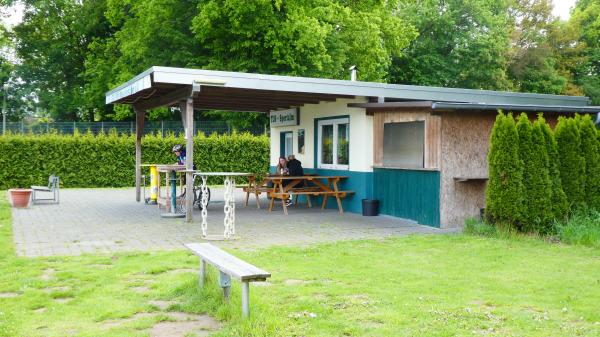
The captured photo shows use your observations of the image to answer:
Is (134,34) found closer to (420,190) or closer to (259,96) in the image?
(259,96)

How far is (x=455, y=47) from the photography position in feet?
119

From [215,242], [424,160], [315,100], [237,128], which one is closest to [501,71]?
[237,128]

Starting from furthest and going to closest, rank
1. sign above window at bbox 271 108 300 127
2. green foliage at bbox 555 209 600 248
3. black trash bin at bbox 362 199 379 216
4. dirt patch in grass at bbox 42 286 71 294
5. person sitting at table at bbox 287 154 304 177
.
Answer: sign above window at bbox 271 108 300 127 < person sitting at table at bbox 287 154 304 177 < black trash bin at bbox 362 199 379 216 < green foliage at bbox 555 209 600 248 < dirt patch in grass at bbox 42 286 71 294

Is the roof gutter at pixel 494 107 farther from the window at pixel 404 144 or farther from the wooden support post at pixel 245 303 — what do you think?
the wooden support post at pixel 245 303

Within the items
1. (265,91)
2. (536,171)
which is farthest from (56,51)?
(536,171)

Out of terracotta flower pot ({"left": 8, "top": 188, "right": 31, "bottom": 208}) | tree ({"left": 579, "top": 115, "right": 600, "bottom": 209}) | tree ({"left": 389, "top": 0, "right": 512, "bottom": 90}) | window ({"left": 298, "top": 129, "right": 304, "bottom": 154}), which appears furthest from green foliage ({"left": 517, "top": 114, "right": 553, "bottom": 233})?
tree ({"left": 389, "top": 0, "right": 512, "bottom": 90})

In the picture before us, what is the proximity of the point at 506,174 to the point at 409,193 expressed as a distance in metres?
2.78

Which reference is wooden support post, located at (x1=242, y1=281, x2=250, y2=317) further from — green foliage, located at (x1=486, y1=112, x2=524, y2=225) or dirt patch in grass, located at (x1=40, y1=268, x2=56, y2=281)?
green foliage, located at (x1=486, y1=112, x2=524, y2=225)

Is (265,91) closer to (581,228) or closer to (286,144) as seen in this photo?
(286,144)

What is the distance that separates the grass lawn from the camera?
5.31m

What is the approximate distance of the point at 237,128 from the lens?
29.8 metres

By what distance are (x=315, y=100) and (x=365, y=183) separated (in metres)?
2.75

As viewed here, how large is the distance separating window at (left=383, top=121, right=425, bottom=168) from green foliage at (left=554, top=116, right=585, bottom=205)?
296 centimetres

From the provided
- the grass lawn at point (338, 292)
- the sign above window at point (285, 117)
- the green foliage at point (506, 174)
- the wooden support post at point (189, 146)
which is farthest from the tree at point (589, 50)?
the grass lawn at point (338, 292)
